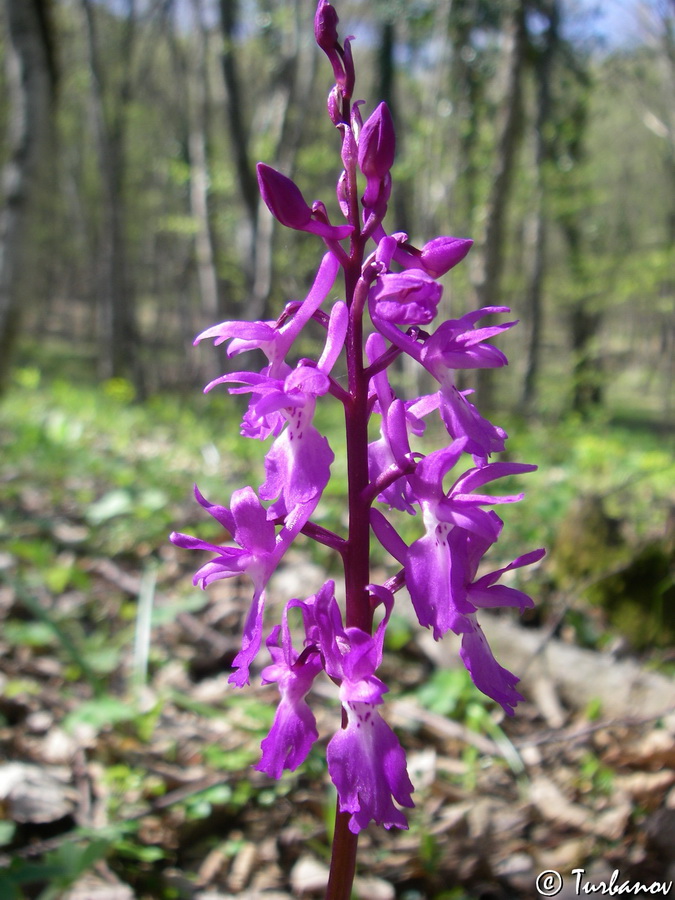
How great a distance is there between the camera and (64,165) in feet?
95.3

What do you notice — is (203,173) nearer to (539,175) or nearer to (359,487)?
(539,175)

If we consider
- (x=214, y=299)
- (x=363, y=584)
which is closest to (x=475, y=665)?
(x=363, y=584)

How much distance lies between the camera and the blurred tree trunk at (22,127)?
5.54 metres

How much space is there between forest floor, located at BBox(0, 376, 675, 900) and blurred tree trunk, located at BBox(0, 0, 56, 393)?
10.3 ft

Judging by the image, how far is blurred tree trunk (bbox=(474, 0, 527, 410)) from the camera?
5.15 metres

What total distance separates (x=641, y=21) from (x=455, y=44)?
4515 millimetres

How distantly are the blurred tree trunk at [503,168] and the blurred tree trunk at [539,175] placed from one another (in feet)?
12.8

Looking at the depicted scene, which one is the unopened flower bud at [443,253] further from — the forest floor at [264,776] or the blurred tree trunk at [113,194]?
the blurred tree trunk at [113,194]

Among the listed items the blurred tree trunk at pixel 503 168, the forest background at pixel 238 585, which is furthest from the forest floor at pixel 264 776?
the blurred tree trunk at pixel 503 168

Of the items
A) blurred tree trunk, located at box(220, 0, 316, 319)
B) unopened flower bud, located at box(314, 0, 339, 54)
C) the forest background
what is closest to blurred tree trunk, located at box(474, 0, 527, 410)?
the forest background

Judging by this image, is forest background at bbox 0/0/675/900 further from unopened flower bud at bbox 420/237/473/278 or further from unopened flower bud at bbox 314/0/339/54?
unopened flower bud at bbox 314/0/339/54

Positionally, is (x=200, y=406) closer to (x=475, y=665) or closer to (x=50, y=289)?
(x=475, y=665)

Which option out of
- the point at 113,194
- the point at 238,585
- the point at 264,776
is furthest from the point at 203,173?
the point at 264,776

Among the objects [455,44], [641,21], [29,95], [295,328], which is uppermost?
[641,21]
